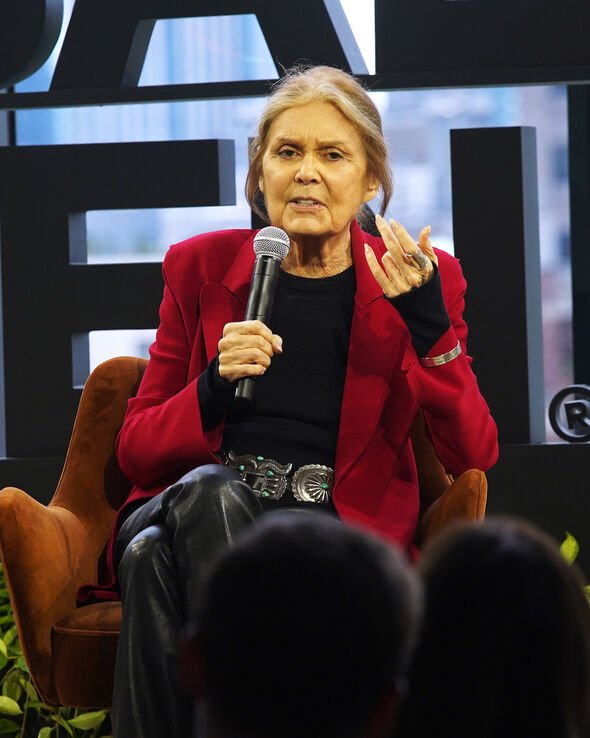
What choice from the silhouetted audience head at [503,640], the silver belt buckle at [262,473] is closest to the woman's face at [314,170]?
the silver belt buckle at [262,473]

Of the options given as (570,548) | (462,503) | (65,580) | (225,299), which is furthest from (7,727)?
(570,548)

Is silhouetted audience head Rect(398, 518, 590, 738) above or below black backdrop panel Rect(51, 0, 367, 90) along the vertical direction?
below

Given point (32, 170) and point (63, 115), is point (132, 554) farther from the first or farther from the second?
point (63, 115)

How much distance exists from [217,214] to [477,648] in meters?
2.78

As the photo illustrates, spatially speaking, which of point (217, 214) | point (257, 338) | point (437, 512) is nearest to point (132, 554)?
point (257, 338)

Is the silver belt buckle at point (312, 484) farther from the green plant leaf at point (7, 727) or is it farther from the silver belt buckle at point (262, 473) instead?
the green plant leaf at point (7, 727)

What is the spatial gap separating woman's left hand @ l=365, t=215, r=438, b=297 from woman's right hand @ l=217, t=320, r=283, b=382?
0.23 m

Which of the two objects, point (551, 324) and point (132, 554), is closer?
point (132, 554)

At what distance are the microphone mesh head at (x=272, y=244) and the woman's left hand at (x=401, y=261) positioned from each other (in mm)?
144

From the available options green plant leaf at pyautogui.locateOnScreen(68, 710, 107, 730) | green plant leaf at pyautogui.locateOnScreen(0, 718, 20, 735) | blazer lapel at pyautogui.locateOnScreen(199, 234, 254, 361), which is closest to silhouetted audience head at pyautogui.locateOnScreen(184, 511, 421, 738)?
blazer lapel at pyautogui.locateOnScreen(199, 234, 254, 361)

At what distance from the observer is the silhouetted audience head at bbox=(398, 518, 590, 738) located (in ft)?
2.41

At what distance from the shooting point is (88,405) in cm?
238

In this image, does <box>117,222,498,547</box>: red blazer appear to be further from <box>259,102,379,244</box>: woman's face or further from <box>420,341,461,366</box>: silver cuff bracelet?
<box>259,102,379,244</box>: woman's face

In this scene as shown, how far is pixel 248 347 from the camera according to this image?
75.8 inches
